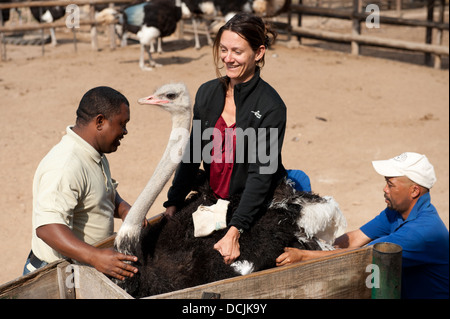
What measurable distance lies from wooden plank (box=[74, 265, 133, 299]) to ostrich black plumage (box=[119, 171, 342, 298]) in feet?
0.40

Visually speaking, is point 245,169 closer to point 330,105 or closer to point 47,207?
point 47,207

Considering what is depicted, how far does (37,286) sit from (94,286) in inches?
13.0

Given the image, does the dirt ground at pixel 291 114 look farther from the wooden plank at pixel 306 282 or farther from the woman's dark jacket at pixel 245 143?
the wooden plank at pixel 306 282

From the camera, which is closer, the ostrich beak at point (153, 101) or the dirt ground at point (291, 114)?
the ostrich beak at point (153, 101)

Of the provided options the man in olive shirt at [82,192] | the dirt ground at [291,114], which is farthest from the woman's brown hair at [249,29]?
the dirt ground at [291,114]

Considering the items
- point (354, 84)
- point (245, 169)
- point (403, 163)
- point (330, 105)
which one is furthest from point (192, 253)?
point (354, 84)

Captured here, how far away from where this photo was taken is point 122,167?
768 centimetres

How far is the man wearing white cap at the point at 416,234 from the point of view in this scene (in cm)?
341

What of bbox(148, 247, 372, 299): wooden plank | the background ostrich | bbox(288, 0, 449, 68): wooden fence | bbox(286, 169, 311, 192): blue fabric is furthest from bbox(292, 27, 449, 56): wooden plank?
bbox(148, 247, 372, 299): wooden plank

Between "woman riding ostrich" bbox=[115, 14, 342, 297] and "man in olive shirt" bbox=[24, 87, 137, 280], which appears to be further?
"woman riding ostrich" bbox=[115, 14, 342, 297]

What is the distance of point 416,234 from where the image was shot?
3.41 meters

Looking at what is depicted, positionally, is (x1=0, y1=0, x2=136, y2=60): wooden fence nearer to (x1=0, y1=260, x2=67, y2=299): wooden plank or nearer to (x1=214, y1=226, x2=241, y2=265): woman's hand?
(x1=0, y1=260, x2=67, y2=299): wooden plank

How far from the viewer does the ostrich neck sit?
3182 millimetres

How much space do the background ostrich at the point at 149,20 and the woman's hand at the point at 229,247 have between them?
9775 millimetres
